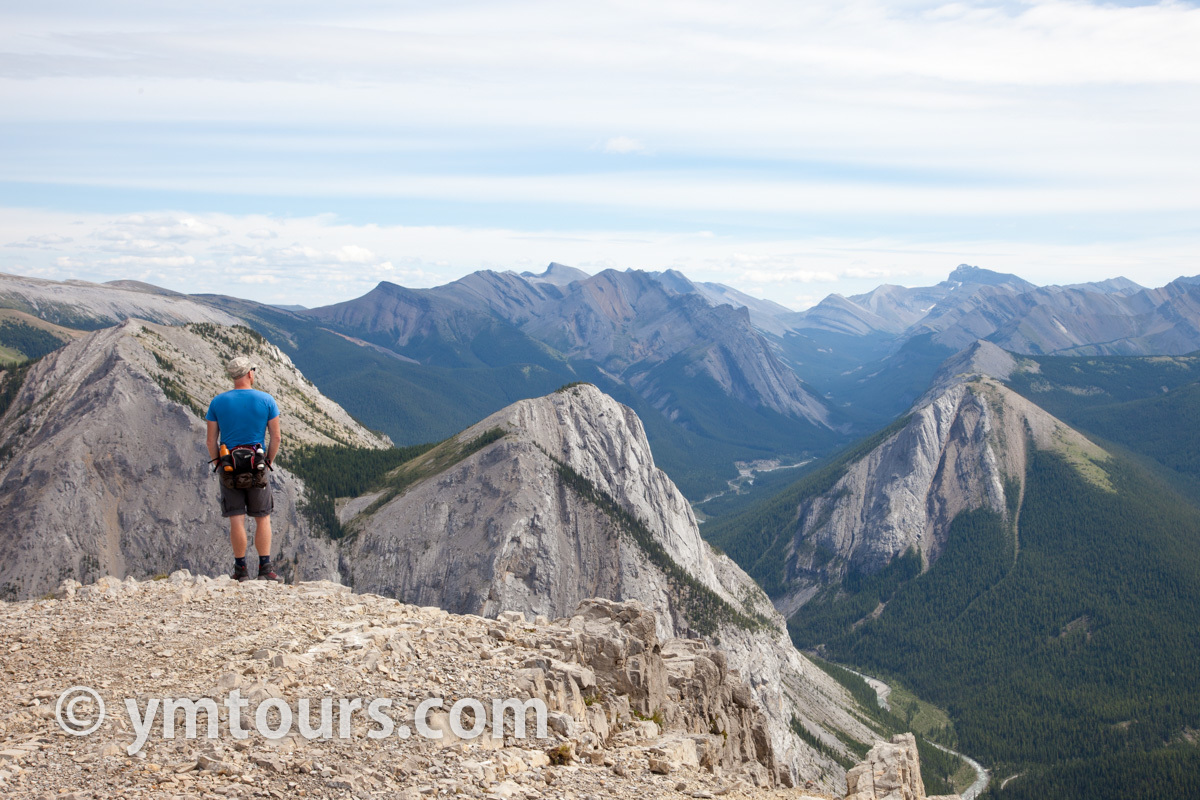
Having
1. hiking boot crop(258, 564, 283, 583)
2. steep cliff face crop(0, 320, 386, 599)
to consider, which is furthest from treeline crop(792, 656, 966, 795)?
hiking boot crop(258, 564, 283, 583)

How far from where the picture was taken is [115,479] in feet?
412

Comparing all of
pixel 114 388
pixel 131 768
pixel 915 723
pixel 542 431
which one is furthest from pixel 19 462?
pixel 915 723

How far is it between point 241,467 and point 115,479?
118 m

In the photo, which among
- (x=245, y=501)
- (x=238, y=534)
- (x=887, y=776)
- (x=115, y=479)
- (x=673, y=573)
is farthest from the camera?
(x=673, y=573)

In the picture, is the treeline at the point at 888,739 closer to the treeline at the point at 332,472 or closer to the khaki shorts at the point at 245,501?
the treeline at the point at 332,472

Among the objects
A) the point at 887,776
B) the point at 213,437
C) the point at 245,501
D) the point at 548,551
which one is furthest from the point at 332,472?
the point at 887,776

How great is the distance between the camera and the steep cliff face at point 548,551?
126062mm

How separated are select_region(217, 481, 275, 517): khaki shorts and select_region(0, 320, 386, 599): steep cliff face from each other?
10265 centimetres

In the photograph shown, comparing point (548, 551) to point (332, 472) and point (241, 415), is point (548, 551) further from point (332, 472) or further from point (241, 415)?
point (241, 415)

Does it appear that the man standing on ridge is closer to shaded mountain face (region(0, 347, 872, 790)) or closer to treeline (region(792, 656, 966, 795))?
shaded mountain face (region(0, 347, 872, 790))

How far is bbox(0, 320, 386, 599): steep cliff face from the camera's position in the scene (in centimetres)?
11675

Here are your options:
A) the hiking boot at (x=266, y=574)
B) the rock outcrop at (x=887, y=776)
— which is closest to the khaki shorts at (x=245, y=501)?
the hiking boot at (x=266, y=574)

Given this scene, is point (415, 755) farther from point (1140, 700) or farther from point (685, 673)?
point (1140, 700)

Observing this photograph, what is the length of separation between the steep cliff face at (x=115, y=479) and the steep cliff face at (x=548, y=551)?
13.2 meters
